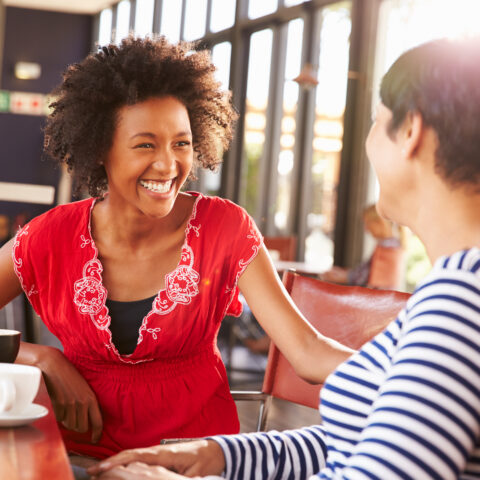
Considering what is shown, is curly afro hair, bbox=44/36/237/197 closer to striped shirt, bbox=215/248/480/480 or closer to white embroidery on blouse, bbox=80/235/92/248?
white embroidery on blouse, bbox=80/235/92/248

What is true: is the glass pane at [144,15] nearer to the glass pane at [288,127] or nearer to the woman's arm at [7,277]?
the glass pane at [288,127]

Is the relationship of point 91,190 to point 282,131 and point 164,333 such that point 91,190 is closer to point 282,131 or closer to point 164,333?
point 164,333

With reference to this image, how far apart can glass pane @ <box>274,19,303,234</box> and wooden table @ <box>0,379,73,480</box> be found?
572cm

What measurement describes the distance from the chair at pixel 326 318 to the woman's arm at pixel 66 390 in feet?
1.13

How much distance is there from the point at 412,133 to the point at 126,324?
2.95ft

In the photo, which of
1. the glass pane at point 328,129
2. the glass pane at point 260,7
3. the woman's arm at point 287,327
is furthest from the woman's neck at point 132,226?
the glass pane at point 260,7

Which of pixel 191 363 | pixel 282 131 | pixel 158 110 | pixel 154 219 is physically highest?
pixel 282 131

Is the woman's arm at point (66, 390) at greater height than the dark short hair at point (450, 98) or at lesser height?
lesser

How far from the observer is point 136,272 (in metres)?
1.59

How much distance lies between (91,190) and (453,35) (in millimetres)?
1141

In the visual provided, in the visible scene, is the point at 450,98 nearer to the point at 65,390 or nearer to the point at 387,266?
the point at 65,390

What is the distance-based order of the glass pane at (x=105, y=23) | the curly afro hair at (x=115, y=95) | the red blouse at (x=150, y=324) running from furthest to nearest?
the glass pane at (x=105, y=23) → the curly afro hair at (x=115, y=95) → the red blouse at (x=150, y=324)

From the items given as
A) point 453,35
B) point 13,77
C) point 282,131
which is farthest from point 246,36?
point 453,35

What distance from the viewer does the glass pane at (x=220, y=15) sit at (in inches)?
308
